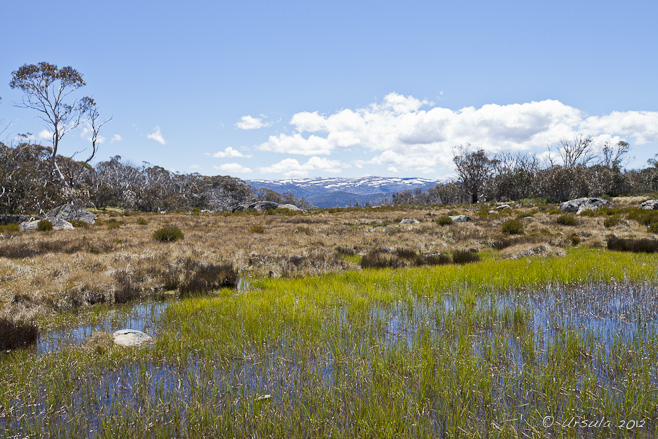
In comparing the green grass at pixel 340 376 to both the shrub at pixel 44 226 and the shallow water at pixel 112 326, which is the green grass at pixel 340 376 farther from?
the shrub at pixel 44 226

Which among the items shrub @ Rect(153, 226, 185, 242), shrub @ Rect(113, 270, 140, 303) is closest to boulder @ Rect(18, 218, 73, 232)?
shrub @ Rect(153, 226, 185, 242)

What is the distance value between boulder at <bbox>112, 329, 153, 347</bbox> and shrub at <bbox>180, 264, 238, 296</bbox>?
10.9 ft

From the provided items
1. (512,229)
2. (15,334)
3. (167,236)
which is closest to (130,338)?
(15,334)

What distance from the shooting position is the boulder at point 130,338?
565 cm

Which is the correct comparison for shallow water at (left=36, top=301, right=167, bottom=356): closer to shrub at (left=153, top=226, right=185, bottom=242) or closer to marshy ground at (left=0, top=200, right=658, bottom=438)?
marshy ground at (left=0, top=200, right=658, bottom=438)

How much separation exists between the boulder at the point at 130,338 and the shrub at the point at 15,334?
1555mm

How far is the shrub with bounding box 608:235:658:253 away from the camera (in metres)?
13.4

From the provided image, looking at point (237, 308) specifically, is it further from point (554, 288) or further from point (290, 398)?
point (554, 288)

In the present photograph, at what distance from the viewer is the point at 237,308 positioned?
7.54 metres

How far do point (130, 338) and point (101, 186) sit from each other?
270ft

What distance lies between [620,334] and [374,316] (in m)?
4.37

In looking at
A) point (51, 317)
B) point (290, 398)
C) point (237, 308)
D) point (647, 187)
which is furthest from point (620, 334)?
point (647, 187)

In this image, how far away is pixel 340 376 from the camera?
456cm

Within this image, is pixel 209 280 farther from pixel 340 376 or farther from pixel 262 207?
pixel 262 207
